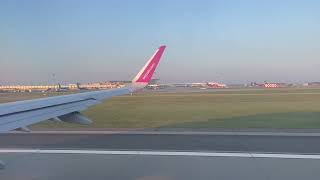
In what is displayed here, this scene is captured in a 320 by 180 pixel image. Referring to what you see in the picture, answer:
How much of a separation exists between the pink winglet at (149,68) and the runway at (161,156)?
2043mm

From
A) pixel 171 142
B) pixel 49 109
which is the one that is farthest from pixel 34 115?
pixel 171 142

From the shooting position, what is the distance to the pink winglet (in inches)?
469

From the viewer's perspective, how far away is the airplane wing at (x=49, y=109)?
6.45 meters

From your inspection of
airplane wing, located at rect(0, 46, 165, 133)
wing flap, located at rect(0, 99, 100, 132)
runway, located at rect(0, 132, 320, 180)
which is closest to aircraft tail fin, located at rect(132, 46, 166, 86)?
airplane wing, located at rect(0, 46, 165, 133)

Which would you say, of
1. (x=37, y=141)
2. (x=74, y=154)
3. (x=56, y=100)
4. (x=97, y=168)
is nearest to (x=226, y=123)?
(x=37, y=141)

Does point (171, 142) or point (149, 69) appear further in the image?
point (171, 142)

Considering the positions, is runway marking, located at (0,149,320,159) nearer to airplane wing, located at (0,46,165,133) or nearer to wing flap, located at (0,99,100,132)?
airplane wing, located at (0,46,165,133)

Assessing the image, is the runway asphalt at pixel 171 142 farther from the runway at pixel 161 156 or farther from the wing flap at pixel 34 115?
the wing flap at pixel 34 115

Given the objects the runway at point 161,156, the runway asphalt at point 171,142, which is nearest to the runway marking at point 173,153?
the runway at point 161,156

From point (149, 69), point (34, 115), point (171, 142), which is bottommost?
point (171, 142)

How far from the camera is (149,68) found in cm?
1232

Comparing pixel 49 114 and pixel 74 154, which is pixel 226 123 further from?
pixel 49 114

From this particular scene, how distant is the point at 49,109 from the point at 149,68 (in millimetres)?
4820

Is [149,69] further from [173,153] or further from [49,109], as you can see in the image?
[49,109]
